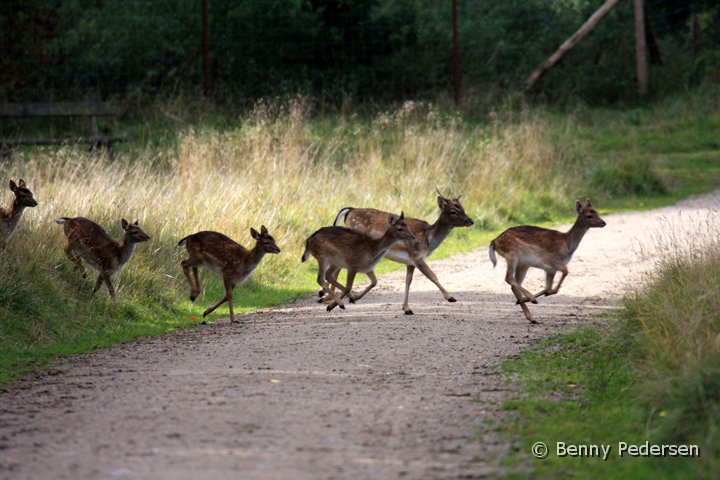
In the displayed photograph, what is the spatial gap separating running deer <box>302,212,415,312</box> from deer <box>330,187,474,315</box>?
264mm

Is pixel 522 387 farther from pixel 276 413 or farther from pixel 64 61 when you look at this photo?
pixel 64 61

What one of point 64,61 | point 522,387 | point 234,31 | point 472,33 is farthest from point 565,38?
point 522,387

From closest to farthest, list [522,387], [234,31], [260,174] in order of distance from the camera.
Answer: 1. [522,387]
2. [260,174]
3. [234,31]

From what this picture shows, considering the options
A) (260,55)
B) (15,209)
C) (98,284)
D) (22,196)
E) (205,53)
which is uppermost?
(205,53)

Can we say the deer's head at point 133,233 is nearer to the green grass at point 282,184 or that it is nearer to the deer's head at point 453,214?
the green grass at point 282,184

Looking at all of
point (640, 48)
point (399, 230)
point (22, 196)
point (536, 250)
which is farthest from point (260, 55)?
point (536, 250)

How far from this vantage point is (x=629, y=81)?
114 ft

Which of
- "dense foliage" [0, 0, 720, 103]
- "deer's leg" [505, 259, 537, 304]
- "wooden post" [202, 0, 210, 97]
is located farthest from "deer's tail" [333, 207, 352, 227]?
"dense foliage" [0, 0, 720, 103]

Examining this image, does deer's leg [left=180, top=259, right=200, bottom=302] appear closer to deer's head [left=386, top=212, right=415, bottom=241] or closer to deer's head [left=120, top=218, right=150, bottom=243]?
deer's head [left=120, top=218, right=150, bottom=243]

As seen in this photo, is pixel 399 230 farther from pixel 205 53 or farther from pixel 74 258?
pixel 205 53

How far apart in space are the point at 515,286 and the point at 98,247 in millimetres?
4629

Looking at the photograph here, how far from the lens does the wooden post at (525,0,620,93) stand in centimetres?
3347

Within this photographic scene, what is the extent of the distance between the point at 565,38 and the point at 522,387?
29855 mm

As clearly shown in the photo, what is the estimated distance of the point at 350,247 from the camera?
1343 cm
